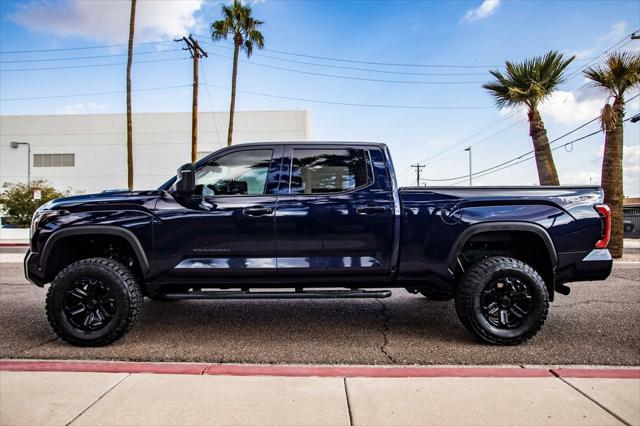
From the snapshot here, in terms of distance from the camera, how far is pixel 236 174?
4.47 meters

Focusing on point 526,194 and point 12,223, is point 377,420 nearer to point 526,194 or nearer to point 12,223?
point 526,194

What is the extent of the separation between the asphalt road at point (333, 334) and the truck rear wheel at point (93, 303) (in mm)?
156

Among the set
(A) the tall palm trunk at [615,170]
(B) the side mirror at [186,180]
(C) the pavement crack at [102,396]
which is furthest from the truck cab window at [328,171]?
(A) the tall palm trunk at [615,170]

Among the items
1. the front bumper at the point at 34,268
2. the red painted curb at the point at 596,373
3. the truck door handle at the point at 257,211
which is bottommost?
the red painted curb at the point at 596,373

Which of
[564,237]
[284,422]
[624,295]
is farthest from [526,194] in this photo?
[624,295]

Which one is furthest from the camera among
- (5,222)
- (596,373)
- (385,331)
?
(5,222)

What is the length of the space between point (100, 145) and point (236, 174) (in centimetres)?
4238

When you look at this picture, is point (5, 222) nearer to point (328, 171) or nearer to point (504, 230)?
point (328, 171)

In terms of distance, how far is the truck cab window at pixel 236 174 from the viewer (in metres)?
4.41

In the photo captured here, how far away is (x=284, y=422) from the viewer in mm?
2666

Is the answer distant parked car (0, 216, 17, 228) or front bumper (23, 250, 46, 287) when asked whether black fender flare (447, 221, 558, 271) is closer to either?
front bumper (23, 250, 46, 287)

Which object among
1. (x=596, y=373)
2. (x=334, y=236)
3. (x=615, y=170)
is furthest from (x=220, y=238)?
(x=615, y=170)

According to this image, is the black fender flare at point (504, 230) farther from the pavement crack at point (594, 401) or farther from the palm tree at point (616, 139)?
the palm tree at point (616, 139)

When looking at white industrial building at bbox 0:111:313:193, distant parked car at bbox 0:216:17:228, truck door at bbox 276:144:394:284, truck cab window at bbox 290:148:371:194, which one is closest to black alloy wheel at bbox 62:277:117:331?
truck door at bbox 276:144:394:284
